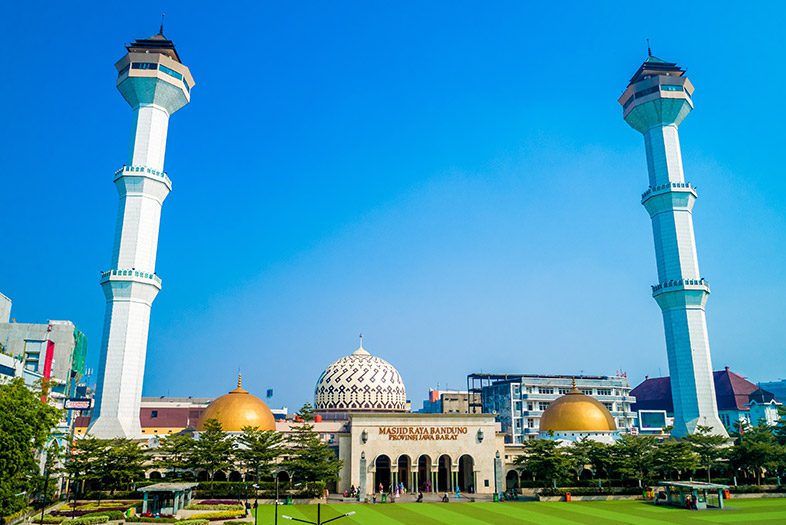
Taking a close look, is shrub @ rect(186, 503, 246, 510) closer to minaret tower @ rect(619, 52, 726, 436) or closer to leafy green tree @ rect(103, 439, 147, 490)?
leafy green tree @ rect(103, 439, 147, 490)

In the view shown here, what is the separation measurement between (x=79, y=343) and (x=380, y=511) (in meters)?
49.6

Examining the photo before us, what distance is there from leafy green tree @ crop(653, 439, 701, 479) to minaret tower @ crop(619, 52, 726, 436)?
9.99 m

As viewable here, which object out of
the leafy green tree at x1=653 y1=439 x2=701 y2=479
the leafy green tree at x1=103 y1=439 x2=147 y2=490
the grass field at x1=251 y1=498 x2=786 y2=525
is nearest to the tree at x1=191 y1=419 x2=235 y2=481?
the leafy green tree at x1=103 y1=439 x2=147 y2=490

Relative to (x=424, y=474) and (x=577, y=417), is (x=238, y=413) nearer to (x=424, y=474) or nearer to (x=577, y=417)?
(x=424, y=474)

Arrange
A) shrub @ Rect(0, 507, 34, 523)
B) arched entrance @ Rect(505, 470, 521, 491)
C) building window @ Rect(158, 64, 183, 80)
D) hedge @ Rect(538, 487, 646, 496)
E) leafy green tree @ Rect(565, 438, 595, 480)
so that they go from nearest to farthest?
shrub @ Rect(0, 507, 34, 523) → hedge @ Rect(538, 487, 646, 496) → leafy green tree @ Rect(565, 438, 595, 480) → arched entrance @ Rect(505, 470, 521, 491) → building window @ Rect(158, 64, 183, 80)

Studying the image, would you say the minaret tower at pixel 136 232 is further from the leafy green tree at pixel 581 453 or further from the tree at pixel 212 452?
the leafy green tree at pixel 581 453

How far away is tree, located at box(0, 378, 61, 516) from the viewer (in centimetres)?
2933

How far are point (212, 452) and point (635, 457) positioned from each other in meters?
31.9

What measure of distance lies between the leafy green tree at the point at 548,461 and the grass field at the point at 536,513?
92.0 inches

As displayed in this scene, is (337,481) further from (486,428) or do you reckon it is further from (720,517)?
(720,517)

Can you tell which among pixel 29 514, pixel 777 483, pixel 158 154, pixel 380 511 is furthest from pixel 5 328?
pixel 777 483

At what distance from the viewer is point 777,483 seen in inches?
1946

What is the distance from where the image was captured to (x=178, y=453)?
4584 cm

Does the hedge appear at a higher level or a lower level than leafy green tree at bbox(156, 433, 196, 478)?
lower
